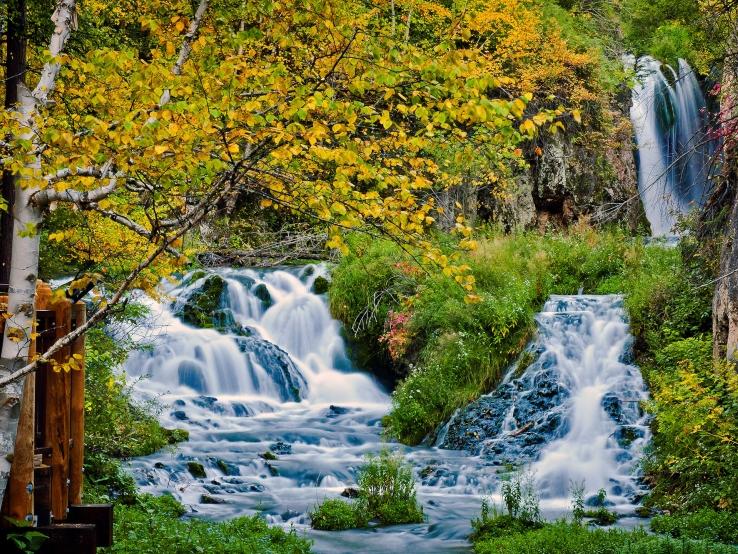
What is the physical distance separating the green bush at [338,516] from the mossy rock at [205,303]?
806 centimetres

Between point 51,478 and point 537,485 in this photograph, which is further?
point 537,485

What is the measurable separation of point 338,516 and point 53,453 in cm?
471

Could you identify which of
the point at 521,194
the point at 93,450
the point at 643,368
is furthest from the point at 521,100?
the point at 521,194

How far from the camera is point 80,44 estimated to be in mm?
10570

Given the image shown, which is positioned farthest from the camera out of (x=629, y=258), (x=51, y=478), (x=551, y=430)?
(x=629, y=258)

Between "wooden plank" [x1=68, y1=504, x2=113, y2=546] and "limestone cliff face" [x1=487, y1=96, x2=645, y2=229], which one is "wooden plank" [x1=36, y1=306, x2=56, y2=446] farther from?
"limestone cliff face" [x1=487, y1=96, x2=645, y2=229]

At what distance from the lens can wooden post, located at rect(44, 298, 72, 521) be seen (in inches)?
213

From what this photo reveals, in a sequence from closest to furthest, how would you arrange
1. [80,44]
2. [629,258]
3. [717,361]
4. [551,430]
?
1. [717,361]
2. [80,44]
3. [551,430]
4. [629,258]

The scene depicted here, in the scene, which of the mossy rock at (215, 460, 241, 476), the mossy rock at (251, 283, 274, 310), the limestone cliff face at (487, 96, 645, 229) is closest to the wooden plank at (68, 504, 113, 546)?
the mossy rock at (215, 460, 241, 476)

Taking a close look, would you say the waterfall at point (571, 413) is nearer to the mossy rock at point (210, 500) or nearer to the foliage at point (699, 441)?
the foliage at point (699, 441)

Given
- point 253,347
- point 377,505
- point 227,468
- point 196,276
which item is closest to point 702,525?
point 377,505

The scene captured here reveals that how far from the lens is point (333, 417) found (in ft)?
47.5

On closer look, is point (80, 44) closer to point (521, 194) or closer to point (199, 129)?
point (199, 129)

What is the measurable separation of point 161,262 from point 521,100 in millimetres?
2862
